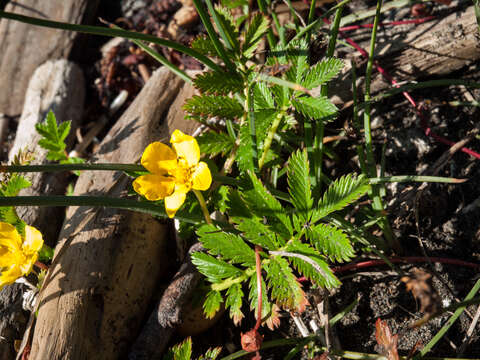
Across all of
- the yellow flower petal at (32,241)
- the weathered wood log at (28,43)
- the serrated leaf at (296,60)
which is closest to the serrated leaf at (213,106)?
the serrated leaf at (296,60)

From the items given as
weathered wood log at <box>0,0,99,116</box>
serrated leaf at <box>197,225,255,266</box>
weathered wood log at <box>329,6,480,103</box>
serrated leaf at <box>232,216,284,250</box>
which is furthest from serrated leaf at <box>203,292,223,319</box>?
weathered wood log at <box>0,0,99,116</box>

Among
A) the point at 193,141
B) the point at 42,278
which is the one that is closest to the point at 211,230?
the point at 193,141

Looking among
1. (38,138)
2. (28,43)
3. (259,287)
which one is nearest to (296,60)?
(259,287)

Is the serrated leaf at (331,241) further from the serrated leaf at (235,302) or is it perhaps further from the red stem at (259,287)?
the serrated leaf at (235,302)

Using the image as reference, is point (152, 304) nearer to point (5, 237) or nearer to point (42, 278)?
point (42, 278)

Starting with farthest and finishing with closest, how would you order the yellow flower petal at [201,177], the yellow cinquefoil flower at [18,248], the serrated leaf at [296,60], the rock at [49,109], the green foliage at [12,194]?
the rock at [49,109], the green foliage at [12,194], the yellow cinquefoil flower at [18,248], the serrated leaf at [296,60], the yellow flower petal at [201,177]

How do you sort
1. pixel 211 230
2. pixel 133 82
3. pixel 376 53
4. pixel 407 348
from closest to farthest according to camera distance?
1. pixel 211 230
2. pixel 407 348
3. pixel 376 53
4. pixel 133 82

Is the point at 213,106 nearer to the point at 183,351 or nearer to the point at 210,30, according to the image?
the point at 210,30
